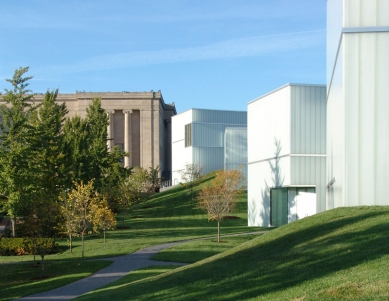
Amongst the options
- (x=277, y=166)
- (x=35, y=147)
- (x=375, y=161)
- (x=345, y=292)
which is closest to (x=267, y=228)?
(x=277, y=166)

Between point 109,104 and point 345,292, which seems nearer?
point 345,292

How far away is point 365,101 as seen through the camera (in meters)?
17.3

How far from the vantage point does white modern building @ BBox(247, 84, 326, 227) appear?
35656mm

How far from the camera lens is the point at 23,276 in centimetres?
2450

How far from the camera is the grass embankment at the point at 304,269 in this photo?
922cm

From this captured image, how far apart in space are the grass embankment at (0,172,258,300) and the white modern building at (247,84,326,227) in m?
3.66

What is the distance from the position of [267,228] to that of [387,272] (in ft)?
101

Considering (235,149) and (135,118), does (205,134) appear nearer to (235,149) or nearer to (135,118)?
(235,149)

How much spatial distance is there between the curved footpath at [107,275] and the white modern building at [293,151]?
1036cm

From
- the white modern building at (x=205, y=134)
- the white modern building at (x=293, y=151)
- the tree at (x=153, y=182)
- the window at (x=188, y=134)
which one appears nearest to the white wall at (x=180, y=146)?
the white modern building at (x=205, y=134)

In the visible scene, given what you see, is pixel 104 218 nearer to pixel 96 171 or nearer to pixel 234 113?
pixel 96 171

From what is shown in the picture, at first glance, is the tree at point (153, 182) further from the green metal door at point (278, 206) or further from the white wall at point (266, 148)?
the green metal door at point (278, 206)

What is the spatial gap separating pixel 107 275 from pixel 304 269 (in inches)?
497

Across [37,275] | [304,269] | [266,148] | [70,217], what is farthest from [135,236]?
[304,269]
